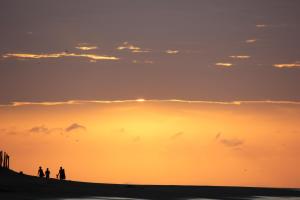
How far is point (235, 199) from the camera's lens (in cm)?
8469

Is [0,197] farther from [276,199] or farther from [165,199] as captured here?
[276,199]

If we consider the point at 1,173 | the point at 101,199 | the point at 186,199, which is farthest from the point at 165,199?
the point at 1,173

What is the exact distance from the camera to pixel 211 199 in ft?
265

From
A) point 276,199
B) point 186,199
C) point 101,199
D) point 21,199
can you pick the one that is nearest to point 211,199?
point 186,199

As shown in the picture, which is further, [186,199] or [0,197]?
[186,199]

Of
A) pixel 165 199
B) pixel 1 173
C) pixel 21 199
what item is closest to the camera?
pixel 21 199

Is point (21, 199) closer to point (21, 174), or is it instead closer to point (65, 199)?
point (65, 199)

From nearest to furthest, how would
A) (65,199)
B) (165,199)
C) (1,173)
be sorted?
(65,199)
(165,199)
(1,173)

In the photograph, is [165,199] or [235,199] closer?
[165,199]

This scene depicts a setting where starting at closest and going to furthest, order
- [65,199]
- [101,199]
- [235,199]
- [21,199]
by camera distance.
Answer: [21,199] → [65,199] → [101,199] → [235,199]

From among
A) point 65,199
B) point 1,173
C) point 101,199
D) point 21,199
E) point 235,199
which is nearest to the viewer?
point 21,199

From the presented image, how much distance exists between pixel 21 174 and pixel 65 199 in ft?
136

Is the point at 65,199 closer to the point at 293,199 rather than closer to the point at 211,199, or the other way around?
the point at 211,199

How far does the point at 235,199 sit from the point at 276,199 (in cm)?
597
